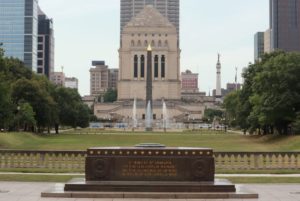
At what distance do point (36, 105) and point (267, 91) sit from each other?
34.6 metres

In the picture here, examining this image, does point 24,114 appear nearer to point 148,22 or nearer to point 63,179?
point 63,179

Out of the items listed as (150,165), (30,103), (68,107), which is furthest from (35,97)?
(150,165)

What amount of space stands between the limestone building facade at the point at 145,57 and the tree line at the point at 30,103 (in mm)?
77961

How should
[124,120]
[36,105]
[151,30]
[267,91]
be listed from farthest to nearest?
[151,30]
[124,120]
[36,105]
[267,91]

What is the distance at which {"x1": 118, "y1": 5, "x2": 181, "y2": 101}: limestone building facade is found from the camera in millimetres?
193875

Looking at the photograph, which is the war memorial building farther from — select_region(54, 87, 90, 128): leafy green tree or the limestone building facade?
select_region(54, 87, 90, 128): leafy green tree

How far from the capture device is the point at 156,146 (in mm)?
20672

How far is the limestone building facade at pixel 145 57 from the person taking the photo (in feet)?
636

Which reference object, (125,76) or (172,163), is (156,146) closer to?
(172,163)

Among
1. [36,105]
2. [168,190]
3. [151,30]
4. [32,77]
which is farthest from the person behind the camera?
[151,30]

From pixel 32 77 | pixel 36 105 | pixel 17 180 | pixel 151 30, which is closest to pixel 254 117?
pixel 36 105

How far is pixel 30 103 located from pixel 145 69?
110809mm

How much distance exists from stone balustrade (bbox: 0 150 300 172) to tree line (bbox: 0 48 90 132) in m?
27.1

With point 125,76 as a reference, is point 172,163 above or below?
below
